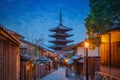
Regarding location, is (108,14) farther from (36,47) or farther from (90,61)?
(36,47)

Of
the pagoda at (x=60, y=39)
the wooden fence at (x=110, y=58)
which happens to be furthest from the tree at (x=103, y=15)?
the pagoda at (x=60, y=39)

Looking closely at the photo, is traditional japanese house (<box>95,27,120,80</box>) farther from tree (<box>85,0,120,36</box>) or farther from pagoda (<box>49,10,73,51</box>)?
pagoda (<box>49,10,73,51</box>)

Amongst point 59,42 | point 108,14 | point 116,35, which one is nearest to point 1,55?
point 108,14

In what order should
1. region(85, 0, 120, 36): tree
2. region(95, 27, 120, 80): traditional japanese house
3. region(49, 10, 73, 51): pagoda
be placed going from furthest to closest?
region(49, 10, 73, 51): pagoda < region(95, 27, 120, 80): traditional japanese house < region(85, 0, 120, 36): tree

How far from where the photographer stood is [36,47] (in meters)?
57.0

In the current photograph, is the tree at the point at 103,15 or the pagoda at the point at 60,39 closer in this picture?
the tree at the point at 103,15

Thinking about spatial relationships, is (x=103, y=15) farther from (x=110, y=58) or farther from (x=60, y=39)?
(x=60, y=39)

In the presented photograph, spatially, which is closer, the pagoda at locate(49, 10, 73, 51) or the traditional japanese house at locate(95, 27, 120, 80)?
the traditional japanese house at locate(95, 27, 120, 80)

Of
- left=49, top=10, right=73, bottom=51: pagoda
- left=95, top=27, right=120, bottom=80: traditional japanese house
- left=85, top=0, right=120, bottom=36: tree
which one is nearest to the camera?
left=85, top=0, right=120, bottom=36: tree

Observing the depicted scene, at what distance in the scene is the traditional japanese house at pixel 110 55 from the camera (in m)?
17.4

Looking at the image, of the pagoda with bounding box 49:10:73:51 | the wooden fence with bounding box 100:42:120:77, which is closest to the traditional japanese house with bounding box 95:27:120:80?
the wooden fence with bounding box 100:42:120:77

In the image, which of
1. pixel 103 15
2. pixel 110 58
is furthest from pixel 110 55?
pixel 103 15

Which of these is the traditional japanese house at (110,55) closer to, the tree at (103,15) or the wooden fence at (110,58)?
the wooden fence at (110,58)

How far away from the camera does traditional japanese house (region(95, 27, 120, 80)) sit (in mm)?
17422
